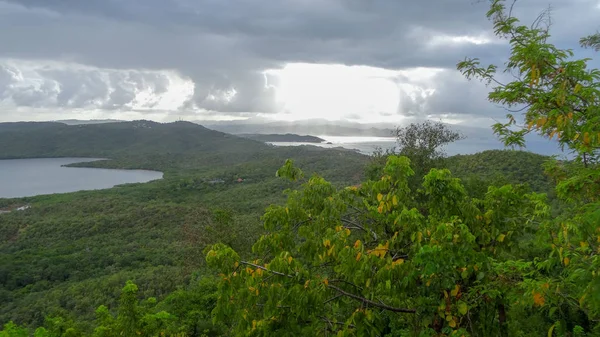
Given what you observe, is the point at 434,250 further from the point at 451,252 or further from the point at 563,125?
the point at 563,125

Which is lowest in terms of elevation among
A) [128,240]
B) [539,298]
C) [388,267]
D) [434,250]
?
[128,240]

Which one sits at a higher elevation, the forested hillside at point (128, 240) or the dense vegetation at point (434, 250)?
the dense vegetation at point (434, 250)

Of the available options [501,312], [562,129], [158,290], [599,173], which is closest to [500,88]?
[562,129]

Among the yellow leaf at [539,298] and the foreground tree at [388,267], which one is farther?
the foreground tree at [388,267]

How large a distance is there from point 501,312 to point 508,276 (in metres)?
0.45

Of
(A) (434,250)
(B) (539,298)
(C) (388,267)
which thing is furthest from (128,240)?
(B) (539,298)

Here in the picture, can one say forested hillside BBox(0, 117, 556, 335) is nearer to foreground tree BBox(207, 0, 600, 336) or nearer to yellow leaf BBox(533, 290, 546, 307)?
foreground tree BBox(207, 0, 600, 336)

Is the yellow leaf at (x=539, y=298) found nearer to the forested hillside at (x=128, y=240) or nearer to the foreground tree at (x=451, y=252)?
the foreground tree at (x=451, y=252)

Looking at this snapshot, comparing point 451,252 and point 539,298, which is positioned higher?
point 451,252

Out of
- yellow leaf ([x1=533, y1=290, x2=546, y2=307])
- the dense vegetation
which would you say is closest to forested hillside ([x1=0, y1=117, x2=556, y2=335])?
the dense vegetation

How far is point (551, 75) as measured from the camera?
3.69m

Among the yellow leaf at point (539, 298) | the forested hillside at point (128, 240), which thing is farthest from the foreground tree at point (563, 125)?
the forested hillside at point (128, 240)

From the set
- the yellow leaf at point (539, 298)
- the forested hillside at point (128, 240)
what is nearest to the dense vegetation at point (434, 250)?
the yellow leaf at point (539, 298)

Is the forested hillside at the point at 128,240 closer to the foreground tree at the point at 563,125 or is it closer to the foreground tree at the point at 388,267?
the foreground tree at the point at 388,267
